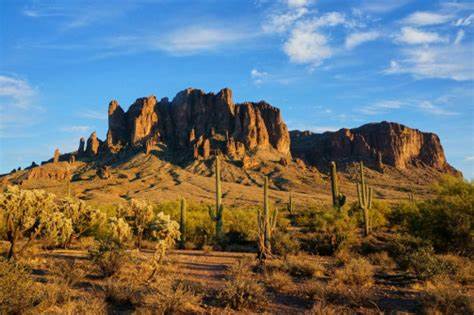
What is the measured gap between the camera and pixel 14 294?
685 cm

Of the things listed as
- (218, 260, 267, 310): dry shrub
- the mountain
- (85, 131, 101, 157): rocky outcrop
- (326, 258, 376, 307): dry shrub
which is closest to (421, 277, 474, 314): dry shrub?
(326, 258, 376, 307): dry shrub

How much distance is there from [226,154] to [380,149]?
56.3m

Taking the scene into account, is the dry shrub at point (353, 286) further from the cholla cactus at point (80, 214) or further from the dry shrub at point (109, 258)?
the cholla cactus at point (80, 214)

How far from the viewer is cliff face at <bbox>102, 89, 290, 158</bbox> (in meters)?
116

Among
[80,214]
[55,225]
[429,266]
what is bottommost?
[429,266]

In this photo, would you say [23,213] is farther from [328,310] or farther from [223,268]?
[328,310]

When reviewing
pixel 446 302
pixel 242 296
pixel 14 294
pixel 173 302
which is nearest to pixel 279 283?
pixel 242 296

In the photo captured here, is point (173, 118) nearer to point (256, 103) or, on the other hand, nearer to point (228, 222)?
point (256, 103)

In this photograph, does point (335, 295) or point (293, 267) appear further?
point (293, 267)

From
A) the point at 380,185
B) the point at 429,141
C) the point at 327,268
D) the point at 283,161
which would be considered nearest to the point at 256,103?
the point at 283,161

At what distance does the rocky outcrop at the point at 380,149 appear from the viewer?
121m

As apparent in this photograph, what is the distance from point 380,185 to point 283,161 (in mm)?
26420

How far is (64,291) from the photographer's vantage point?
806 cm

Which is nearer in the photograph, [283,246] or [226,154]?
[283,246]
